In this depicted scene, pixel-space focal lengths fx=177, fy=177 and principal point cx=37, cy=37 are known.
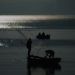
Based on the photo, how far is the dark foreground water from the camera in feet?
3.23

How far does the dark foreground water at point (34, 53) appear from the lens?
0.99 metres

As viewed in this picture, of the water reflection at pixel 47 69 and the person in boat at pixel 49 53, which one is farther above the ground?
the person in boat at pixel 49 53

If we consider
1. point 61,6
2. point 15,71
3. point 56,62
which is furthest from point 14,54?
point 61,6

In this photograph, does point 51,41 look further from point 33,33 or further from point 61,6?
point 61,6

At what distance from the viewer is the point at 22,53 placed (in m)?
1.15

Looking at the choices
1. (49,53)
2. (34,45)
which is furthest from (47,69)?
(34,45)

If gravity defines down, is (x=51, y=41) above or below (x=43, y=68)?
above

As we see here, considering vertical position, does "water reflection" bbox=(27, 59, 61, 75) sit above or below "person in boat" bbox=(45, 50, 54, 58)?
below

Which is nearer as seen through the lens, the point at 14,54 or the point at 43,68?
the point at 43,68

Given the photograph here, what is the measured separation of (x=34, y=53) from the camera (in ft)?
3.71

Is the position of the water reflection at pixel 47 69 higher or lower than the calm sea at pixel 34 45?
lower

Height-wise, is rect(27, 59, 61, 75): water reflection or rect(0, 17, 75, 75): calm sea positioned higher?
rect(0, 17, 75, 75): calm sea

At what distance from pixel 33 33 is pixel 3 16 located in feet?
0.96

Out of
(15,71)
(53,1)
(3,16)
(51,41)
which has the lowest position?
(15,71)
